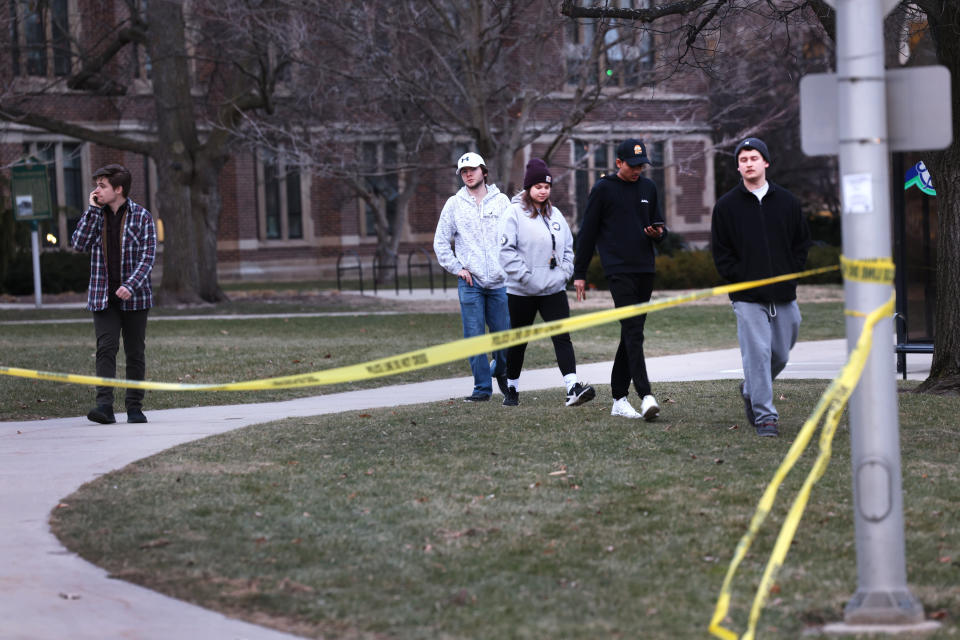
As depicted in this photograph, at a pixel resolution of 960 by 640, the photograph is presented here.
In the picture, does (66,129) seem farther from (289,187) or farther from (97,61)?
(289,187)

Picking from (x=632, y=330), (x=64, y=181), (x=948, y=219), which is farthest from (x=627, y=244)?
(x=64, y=181)

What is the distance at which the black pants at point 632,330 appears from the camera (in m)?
8.77

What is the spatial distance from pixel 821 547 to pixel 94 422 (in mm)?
6042

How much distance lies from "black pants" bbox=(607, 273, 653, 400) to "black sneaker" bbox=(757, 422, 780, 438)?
999 mm

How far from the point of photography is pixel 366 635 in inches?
172

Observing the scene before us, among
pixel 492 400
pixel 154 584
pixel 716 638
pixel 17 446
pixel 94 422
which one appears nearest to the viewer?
pixel 716 638

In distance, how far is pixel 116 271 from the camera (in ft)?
30.9

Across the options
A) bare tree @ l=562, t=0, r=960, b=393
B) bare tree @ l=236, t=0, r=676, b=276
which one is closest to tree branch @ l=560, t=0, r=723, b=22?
bare tree @ l=562, t=0, r=960, b=393

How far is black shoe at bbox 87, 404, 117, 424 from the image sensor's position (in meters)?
9.55

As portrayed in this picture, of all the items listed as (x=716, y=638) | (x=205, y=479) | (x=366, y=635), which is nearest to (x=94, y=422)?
(x=205, y=479)

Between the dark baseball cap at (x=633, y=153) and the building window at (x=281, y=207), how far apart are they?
33372 millimetres

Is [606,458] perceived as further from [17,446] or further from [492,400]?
[17,446]

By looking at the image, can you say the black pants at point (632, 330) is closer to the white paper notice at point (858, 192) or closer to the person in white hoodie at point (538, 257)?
the person in white hoodie at point (538, 257)

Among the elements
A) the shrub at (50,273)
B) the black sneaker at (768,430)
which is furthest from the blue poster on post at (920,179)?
the shrub at (50,273)
